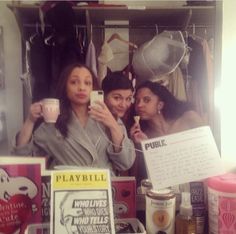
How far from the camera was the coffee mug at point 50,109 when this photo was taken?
35.4 inches

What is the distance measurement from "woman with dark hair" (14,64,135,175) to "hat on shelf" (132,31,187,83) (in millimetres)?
128

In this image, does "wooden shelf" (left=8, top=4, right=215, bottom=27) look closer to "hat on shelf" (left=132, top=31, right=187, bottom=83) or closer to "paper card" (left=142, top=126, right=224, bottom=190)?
"hat on shelf" (left=132, top=31, right=187, bottom=83)

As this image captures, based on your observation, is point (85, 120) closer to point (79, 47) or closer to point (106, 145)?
point (106, 145)

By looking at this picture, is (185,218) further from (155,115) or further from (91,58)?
(91,58)

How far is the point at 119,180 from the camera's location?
0.92 meters

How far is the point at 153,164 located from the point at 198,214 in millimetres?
180

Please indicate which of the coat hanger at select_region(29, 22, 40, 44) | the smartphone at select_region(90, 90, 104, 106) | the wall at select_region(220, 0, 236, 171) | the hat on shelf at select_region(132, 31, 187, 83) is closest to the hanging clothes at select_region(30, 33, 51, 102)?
the coat hanger at select_region(29, 22, 40, 44)

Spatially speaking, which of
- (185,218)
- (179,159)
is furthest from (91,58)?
(185,218)

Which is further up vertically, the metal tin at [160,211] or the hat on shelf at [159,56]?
the hat on shelf at [159,56]

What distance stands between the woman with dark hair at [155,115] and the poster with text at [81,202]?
0.14m

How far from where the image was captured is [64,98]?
2.98 ft

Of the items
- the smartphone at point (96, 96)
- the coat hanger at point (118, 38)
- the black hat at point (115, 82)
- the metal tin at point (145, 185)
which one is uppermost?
the coat hanger at point (118, 38)

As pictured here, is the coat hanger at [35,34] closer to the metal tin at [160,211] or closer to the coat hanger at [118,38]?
the coat hanger at [118,38]

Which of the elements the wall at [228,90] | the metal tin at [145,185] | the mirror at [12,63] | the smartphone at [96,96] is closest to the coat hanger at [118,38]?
the mirror at [12,63]
